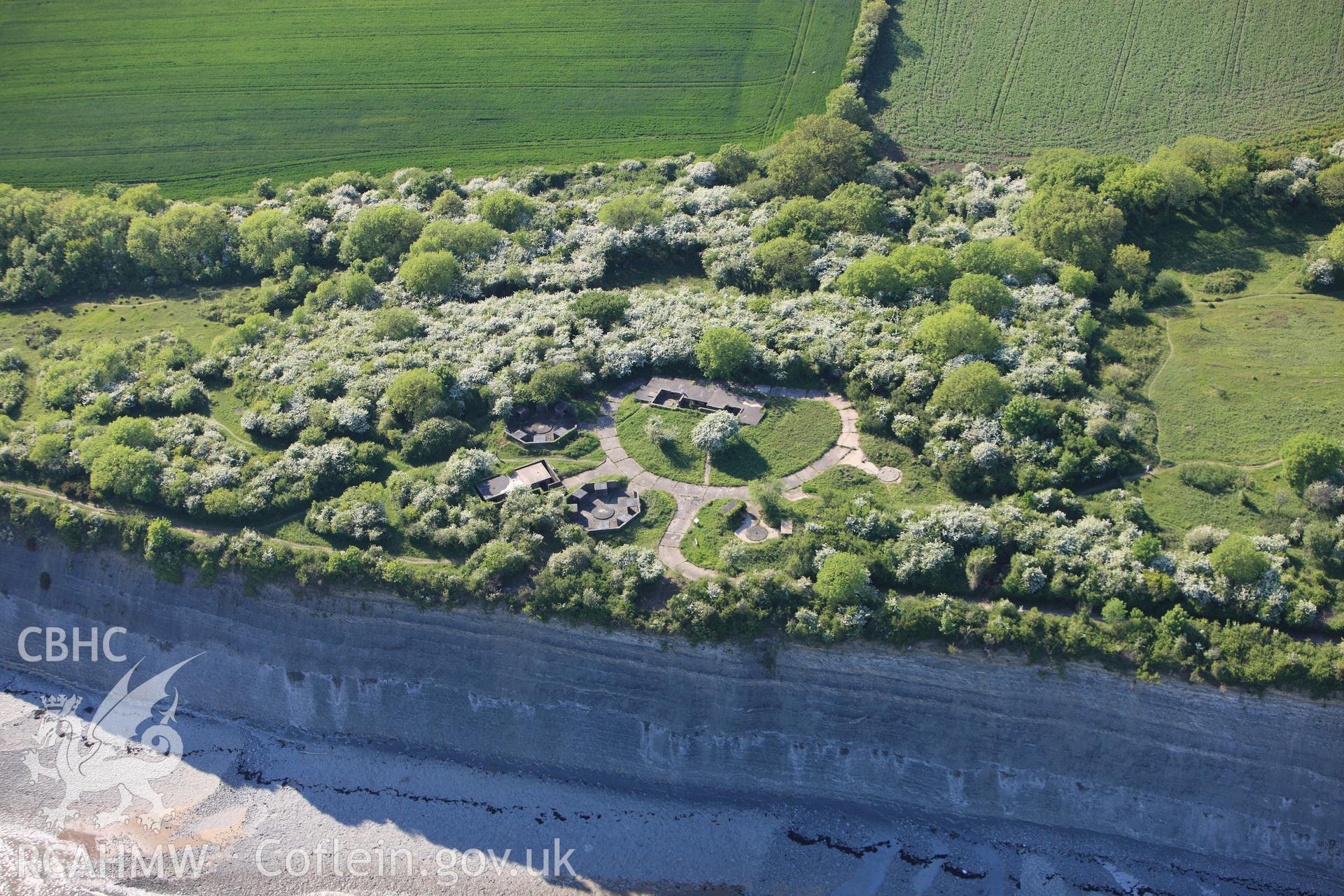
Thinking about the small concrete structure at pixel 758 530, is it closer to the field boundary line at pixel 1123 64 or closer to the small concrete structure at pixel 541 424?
the small concrete structure at pixel 541 424

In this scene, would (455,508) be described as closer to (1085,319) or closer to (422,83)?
(1085,319)

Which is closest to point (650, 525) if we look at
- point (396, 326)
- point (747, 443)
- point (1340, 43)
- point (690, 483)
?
point (690, 483)

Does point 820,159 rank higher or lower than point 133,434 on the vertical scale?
higher

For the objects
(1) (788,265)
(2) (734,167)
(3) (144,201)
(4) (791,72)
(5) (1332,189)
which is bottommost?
(3) (144,201)

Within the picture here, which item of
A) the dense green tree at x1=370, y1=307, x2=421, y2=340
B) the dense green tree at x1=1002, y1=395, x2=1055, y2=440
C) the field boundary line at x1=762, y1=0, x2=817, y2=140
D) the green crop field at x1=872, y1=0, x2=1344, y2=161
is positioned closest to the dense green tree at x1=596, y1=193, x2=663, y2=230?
the dense green tree at x1=370, y1=307, x2=421, y2=340

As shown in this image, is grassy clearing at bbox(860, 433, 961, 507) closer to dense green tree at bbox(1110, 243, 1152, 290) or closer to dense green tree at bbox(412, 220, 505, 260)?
dense green tree at bbox(1110, 243, 1152, 290)

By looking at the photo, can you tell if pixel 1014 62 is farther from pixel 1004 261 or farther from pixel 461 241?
pixel 461 241

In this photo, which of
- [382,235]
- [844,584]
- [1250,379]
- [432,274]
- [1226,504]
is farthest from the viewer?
[382,235]
